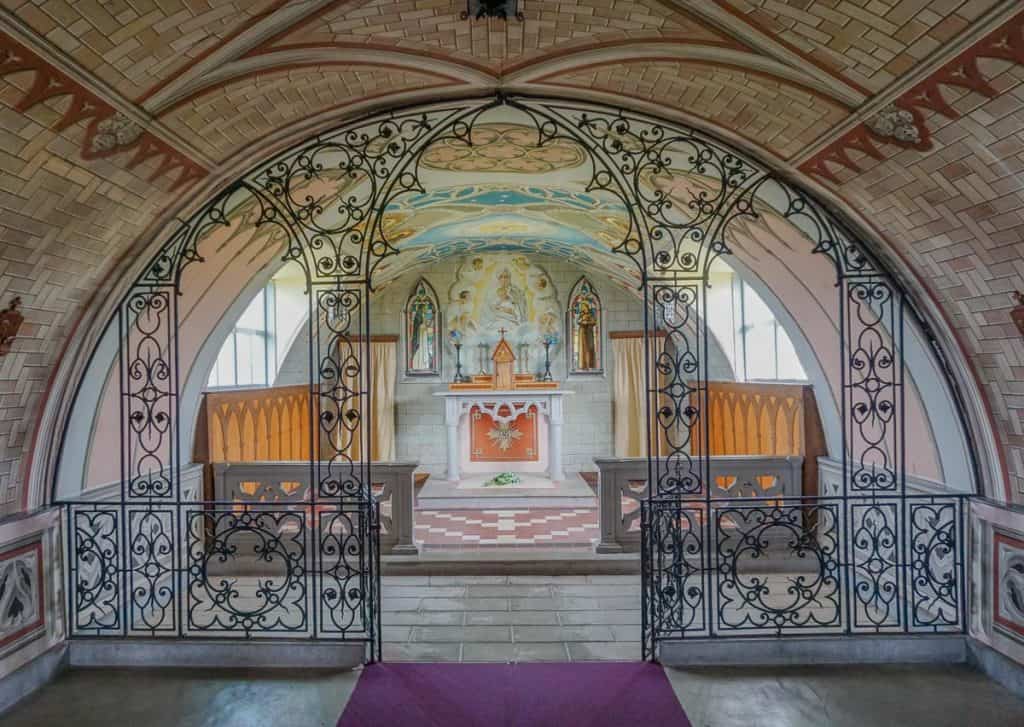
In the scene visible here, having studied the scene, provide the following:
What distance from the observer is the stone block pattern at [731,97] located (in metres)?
3.57

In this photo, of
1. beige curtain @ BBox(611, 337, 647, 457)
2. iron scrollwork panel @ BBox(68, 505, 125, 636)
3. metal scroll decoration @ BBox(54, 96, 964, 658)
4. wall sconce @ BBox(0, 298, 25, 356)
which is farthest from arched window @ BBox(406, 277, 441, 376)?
wall sconce @ BBox(0, 298, 25, 356)


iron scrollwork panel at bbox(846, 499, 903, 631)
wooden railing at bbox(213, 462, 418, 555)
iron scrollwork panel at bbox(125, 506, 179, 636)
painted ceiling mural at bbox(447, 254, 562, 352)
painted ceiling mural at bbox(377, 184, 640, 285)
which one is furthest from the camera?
painted ceiling mural at bbox(447, 254, 562, 352)

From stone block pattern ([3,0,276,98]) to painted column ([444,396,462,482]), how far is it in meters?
8.40

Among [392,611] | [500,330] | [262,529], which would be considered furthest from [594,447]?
[262,529]

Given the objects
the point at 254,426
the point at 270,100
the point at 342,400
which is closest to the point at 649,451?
the point at 342,400

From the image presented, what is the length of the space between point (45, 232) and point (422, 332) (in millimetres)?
8847

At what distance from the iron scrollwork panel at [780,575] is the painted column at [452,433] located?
5011 millimetres

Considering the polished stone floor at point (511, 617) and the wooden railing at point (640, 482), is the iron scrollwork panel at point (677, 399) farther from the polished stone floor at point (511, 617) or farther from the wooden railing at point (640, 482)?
the polished stone floor at point (511, 617)

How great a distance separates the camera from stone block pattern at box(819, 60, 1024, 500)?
295 cm

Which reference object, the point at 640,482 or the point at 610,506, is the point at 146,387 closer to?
the point at 610,506

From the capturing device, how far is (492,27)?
340 centimetres

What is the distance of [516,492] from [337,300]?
20.1 feet

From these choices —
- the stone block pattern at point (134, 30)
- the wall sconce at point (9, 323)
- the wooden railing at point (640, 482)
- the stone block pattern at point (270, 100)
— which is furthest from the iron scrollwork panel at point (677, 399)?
the wall sconce at point (9, 323)

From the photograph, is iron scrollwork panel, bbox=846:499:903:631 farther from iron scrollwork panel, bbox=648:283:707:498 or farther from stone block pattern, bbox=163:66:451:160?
stone block pattern, bbox=163:66:451:160
